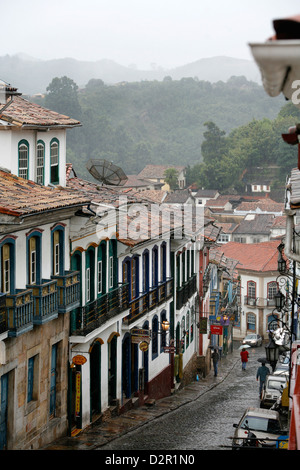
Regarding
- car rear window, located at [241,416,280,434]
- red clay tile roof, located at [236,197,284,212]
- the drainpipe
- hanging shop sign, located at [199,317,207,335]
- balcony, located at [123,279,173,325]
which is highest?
the drainpipe

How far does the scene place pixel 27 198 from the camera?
18.3 m

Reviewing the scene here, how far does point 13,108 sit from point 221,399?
15.8 meters

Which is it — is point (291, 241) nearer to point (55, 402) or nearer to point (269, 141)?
point (55, 402)

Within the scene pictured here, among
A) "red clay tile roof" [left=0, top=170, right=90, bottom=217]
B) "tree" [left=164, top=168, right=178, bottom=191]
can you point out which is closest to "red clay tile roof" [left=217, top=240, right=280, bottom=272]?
"red clay tile roof" [left=0, top=170, right=90, bottom=217]

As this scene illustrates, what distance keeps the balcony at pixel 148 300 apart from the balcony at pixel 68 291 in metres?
6.00

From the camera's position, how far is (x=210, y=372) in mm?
44625

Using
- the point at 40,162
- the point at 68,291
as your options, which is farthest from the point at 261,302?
the point at 68,291

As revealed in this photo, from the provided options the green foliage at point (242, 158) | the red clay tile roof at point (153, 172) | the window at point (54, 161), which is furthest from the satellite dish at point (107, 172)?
the red clay tile roof at point (153, 172)

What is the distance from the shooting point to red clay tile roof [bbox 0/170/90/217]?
56.0 ft

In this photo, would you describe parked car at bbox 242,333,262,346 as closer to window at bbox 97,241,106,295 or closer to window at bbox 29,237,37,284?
window at bbox 97,241,106,295

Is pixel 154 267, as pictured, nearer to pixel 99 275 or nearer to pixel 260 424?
pixel 99 275

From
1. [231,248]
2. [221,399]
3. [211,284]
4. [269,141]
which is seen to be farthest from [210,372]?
Answer: [269,141]

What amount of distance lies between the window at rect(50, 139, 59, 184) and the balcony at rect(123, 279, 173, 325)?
512 cm

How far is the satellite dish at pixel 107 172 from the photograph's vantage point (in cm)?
2812
